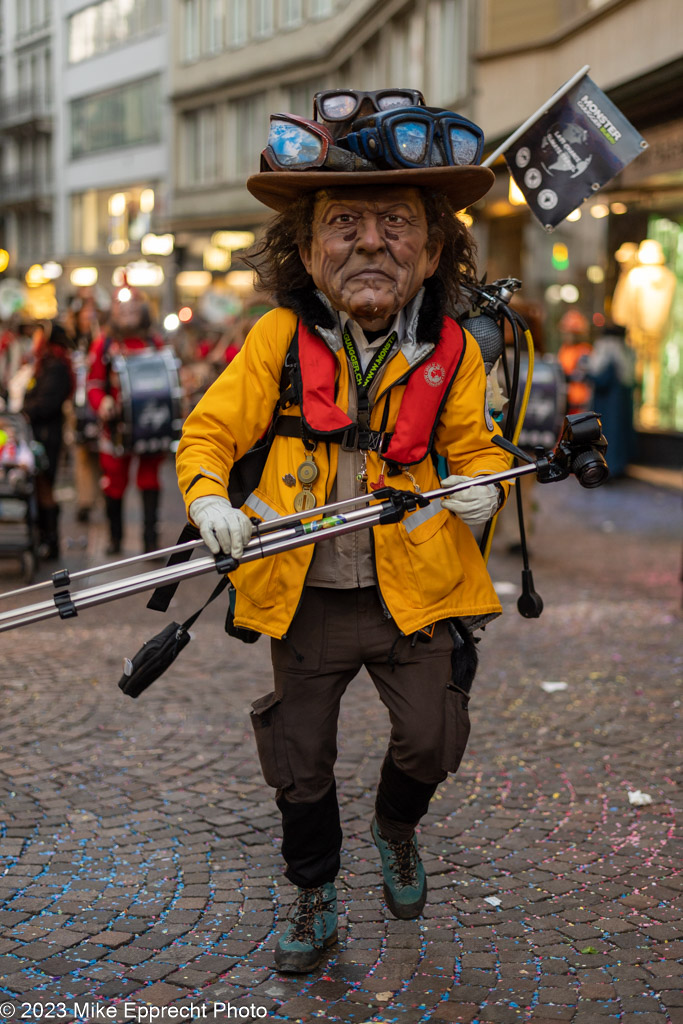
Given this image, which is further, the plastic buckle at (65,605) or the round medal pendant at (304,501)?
the round medal pendant at (304,501)

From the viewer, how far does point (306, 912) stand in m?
3.41

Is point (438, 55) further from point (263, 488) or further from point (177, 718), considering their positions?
point (263, 488)

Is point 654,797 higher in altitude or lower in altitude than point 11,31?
lower

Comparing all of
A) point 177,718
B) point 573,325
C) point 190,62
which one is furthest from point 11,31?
point 177,718

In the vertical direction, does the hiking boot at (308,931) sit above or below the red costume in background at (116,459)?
below

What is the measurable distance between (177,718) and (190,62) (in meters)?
35.1

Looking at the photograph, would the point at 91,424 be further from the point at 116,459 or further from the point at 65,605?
the point at 65,605

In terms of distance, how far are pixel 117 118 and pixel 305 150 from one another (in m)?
42.0

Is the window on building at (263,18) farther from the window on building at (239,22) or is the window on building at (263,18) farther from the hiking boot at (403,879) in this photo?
the hiking boot at (403,879)

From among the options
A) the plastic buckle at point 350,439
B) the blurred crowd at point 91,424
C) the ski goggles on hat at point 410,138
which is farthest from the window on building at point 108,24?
the plastic buckle at point 350,439

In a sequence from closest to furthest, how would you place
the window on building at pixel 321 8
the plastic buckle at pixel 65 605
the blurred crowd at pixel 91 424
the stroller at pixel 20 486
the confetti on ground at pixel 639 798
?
1. the plastic buckle at pixel 65 605
2. the confetti on ground at pixel 639 798
3. the stroller at pixel 20 486
4. the blurred crowd at pixel 91 424
5. the window on building at pixel 321 8

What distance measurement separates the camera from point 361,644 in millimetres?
3338

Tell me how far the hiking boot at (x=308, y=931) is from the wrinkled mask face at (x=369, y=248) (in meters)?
1.61

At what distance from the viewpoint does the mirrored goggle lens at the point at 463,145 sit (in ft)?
11.0
